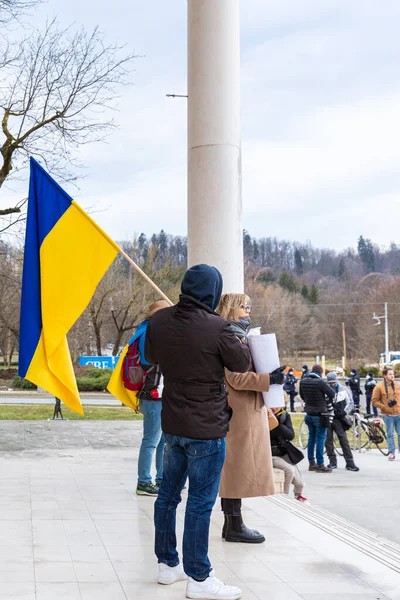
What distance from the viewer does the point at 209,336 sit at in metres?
4.68

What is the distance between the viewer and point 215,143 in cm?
919

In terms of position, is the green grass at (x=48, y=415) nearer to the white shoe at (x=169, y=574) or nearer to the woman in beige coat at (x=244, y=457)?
the woman in beige coat at (x=244, y=457)

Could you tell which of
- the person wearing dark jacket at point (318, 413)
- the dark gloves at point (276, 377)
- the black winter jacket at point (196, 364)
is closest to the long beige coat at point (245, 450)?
the dark gloves at point (276, 377)

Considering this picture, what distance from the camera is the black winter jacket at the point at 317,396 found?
1525 centimetres

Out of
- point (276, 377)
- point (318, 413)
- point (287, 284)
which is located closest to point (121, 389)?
point (276, 377)

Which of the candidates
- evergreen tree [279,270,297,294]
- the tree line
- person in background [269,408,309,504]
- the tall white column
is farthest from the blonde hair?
evergreen tree [279,270,297,294]

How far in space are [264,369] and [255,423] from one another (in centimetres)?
50

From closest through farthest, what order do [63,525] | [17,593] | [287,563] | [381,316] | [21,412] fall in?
[17,593]
[287,563]
[63,525]
[21,412]
[381,316]

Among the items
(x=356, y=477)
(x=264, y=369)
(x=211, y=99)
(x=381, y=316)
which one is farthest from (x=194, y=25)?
(x=381, y=316)

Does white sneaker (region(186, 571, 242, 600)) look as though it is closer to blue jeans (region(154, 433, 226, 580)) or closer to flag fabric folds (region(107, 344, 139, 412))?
blue jeans (region(154, 433, 226, 580))

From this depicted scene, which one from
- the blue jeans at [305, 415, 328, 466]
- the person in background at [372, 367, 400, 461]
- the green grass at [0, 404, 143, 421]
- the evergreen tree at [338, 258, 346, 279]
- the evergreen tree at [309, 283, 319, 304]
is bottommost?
the green grass at [0, 404, 143, 421]

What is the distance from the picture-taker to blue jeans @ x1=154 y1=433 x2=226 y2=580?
15.4ft

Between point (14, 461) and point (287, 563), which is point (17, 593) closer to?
point (287, 563)

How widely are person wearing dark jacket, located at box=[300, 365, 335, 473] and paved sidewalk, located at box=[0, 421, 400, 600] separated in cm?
639
